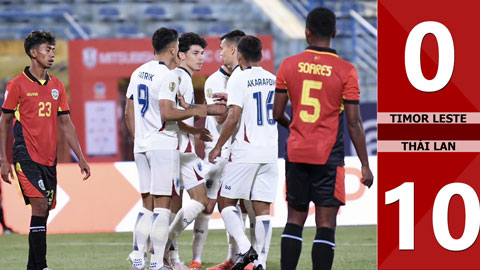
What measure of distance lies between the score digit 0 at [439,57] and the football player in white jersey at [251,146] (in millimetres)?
2747

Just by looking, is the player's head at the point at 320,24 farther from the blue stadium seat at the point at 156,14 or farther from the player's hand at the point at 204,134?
the blue stadium seat at the point at 156,14

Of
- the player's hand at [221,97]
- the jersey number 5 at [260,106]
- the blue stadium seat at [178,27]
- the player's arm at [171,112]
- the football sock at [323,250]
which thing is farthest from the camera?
the blue stadium seat at [178,27]

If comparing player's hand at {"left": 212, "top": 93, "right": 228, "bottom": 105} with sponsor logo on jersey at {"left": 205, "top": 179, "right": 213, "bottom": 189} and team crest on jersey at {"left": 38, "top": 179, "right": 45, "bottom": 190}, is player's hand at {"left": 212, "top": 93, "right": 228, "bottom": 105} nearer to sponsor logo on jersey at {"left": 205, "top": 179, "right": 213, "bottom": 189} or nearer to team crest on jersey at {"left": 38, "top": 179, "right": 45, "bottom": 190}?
sponsor logo on jersey at {"left": 205, "top": 179, "right": 213, "bottom": 189}

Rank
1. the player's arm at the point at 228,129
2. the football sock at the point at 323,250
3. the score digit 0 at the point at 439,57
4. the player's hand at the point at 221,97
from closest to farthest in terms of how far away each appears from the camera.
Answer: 1. the score digit 0 at the point at 439,57
2. the football sock at the point at 323,250
3. the player's arm at the point at 228,129
4. the player's hand at the point at 221,97

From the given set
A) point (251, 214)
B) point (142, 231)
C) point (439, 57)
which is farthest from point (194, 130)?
point (439, 57)

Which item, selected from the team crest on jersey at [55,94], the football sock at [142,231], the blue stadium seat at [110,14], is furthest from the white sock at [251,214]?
the blue stadium seat at [110,14]

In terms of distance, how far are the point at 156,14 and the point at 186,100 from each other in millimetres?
13263

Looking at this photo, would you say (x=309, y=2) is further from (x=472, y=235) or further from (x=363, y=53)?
(x=472, y=235)

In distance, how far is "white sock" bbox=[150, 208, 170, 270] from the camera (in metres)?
8.40

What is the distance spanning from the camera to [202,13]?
2203cm

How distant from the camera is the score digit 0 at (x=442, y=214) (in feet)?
19.2

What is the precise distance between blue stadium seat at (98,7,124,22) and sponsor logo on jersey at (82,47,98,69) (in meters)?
3.54

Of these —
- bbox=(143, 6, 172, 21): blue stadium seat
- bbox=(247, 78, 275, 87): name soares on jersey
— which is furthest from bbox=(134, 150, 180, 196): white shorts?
bbox=(143, 6, 172, 21): blue stadium seat

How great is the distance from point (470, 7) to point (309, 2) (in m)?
16.2
